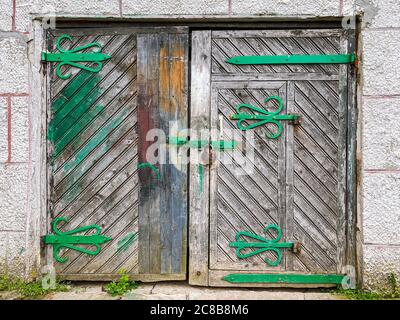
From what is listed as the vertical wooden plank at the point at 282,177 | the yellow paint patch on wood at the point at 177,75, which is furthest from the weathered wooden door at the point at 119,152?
the vertical wooden plank at the point at 282,177

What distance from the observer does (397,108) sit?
11.1ft

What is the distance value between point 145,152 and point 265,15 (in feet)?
4.54

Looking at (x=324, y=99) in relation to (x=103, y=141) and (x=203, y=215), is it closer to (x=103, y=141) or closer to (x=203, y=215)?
(x=203, y=215)

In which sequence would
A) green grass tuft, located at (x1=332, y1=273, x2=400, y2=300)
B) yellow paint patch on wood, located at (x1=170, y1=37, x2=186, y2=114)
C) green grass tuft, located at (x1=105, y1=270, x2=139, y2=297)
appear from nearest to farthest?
green grass tuft, located at (x1=332, y1=273, x2=400, y2=300) → green grass tuft, located at (x1=105, y1=270, x2=139, y2=297) → yellow paint patch on wood, located at (x1=170, y1=37, x2=186, y2=114)

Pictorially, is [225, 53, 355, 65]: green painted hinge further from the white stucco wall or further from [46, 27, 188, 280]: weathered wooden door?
[46, 27, 188, 280]: weathered wooden door

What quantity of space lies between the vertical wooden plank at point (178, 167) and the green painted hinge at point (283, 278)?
1.44 ft

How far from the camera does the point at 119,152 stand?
11.9 feet

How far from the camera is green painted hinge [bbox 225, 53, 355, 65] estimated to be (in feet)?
11.5

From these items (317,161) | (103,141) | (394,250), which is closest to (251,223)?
(317,161)

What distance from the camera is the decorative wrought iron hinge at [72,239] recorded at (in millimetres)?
3615

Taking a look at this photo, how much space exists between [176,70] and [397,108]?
1675 millimetres

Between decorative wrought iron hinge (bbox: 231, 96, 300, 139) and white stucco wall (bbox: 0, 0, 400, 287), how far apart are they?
1.89 ft

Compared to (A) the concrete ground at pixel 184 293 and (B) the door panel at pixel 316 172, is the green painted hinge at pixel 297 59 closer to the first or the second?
(B) the door panel at pixel 316 172

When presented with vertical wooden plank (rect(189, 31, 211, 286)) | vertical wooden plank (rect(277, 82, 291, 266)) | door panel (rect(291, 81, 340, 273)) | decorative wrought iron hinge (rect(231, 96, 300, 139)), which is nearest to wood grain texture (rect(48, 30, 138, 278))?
vertical wooden plank (rect(189, 31, 211, 286))
